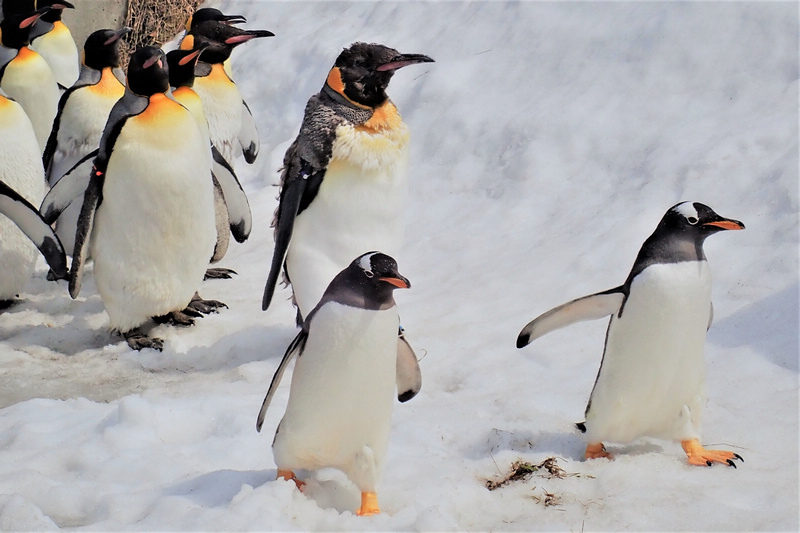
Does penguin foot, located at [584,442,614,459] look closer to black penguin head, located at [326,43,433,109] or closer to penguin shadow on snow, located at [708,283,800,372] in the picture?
penguin shadow on snow, located at [708,283,800,372]

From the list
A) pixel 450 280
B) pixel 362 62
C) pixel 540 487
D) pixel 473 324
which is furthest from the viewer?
pixel 450 280

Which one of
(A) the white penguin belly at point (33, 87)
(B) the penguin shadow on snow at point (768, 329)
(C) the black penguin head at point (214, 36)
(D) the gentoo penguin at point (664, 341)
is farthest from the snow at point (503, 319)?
(A) the white penguin belly at point (33, 87)

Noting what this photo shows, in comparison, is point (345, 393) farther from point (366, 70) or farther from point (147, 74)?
point (147, 74)

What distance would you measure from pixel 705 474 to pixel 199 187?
2443mm

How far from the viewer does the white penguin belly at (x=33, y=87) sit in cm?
589

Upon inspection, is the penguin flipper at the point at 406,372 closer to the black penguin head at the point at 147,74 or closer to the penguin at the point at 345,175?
the penguin at the point at 345,175

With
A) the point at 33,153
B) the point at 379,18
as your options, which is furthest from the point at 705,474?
the point at 379,18

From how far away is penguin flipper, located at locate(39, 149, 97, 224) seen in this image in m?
4.46

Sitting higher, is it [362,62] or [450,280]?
[362,62]

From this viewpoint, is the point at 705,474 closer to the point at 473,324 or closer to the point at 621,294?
the point at 621,294

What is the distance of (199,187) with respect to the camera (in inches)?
164

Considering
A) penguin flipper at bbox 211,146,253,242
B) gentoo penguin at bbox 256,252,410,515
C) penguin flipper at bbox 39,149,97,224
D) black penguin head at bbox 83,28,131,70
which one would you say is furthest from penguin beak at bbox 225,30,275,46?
gentoo penguin at bbox 256,252,410,515

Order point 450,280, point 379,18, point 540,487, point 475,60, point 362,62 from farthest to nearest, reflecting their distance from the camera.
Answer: point 379,18 < point 475,60 < point 450,280 < point 362,62 < point 540,487

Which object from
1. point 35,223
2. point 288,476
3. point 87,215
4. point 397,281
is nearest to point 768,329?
point 397,281
